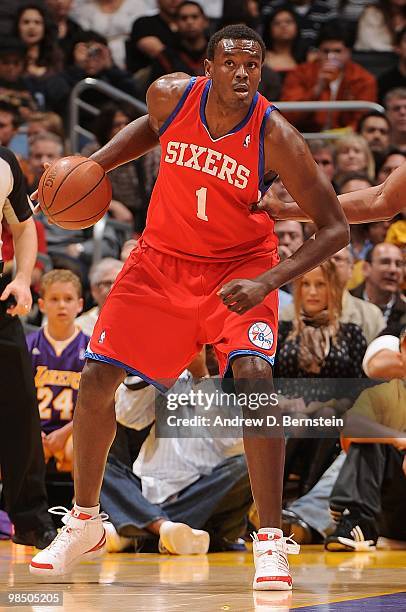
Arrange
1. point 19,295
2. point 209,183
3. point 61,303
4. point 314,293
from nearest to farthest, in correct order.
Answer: point 209,183 → point 19,295 → point 314,293 → point 61,303

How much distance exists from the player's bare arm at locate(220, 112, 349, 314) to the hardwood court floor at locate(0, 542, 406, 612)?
111cm

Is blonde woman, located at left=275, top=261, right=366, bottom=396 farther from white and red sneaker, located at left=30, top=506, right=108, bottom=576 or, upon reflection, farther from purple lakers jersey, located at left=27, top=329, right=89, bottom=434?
white and red sneaker, located at left=30, top=506, right=108, bottom=576

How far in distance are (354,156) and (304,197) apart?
4.98m

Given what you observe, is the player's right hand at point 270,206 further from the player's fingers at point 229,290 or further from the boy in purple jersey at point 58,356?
the boy in purple jersey at point 58,356

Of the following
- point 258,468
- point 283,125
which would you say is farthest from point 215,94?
point 258,468

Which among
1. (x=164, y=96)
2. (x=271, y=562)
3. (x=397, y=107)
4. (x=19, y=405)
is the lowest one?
(x=271, y=562)

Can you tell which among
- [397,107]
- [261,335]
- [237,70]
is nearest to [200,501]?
[261,335]

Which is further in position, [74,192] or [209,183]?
[74,192]

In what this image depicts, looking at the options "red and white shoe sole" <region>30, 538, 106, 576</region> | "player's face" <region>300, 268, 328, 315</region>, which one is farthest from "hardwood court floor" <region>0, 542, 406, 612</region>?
"player's face" <region>300, 268, 328, 315</region>

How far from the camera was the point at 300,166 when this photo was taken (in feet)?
13.3

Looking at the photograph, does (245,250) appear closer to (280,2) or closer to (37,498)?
(37,498)

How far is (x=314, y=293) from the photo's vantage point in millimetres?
6559

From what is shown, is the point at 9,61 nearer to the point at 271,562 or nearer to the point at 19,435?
the point at 19,435

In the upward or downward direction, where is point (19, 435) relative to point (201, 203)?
downward
